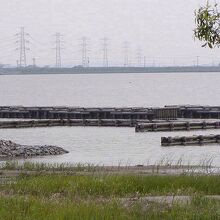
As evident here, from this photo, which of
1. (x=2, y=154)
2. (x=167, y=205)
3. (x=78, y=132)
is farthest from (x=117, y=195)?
(x=78, y=132)

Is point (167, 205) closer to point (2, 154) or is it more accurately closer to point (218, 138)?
point (2, 154)

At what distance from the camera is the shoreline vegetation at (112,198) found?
11547 mm

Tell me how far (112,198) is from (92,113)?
67.8 metres

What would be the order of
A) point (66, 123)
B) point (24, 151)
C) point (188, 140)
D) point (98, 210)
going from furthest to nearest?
point (66, 123) → point (188, 140) → point (24, 151) → point (98, 210)

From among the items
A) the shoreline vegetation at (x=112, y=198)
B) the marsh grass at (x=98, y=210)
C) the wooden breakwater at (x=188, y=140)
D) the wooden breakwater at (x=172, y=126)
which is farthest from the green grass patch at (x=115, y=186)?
the wooden breakwater at (x=172, y=126)

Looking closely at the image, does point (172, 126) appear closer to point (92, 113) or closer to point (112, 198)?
point (92, 113)

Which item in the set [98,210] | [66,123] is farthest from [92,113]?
[98,210]

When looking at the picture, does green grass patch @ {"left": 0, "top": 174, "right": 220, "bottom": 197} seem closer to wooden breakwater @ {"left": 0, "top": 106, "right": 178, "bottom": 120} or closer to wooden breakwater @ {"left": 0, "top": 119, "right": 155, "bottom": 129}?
wooden breakwater @ {"left": 0, "top": 119, "right": 155, "bottom": 129}

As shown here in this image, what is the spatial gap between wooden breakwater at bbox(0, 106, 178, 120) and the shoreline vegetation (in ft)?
193

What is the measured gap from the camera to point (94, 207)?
12172 mm

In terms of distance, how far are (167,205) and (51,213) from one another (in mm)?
2499

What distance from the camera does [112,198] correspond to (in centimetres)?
1396

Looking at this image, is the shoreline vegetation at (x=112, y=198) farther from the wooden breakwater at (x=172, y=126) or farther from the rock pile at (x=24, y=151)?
the wooden breakwater at (x=172, y=126)

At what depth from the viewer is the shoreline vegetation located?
11.5m
